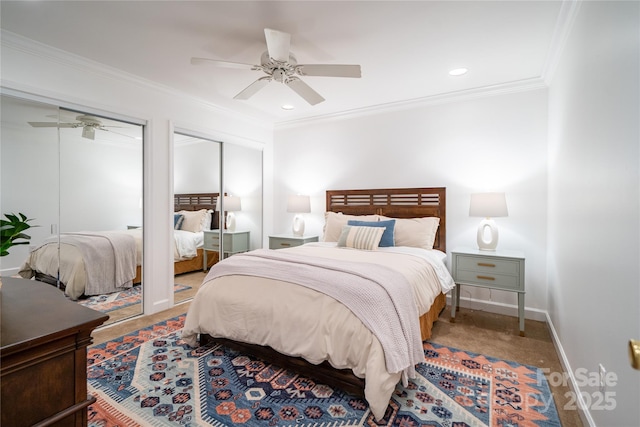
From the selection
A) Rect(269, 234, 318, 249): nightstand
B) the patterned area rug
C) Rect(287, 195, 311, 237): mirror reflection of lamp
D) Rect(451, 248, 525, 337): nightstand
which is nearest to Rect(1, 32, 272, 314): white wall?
the patterned area rug

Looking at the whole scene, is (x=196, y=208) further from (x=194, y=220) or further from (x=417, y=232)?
(x=417, y=232)

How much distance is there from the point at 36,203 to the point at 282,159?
10.3 ft

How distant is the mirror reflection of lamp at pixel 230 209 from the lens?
4.35 metres

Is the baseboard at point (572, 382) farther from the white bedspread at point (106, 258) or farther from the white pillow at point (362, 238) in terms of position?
the white bedspread at point (106, 258)

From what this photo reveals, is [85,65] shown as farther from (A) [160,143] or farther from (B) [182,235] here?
(B) [182,235]

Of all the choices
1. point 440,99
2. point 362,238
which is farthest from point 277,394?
point 440,99

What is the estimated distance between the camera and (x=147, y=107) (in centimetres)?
327

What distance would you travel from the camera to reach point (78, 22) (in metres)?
2.24

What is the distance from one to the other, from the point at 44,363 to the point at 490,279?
3252 mm

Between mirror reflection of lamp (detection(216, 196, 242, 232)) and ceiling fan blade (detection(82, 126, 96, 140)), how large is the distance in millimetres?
1633

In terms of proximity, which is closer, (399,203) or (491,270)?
(491,270)

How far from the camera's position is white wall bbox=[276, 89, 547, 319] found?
321cm

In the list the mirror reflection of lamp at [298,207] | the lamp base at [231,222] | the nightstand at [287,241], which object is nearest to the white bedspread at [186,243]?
the lamp base at [231,222]

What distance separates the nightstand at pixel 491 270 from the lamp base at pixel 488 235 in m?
0.08
